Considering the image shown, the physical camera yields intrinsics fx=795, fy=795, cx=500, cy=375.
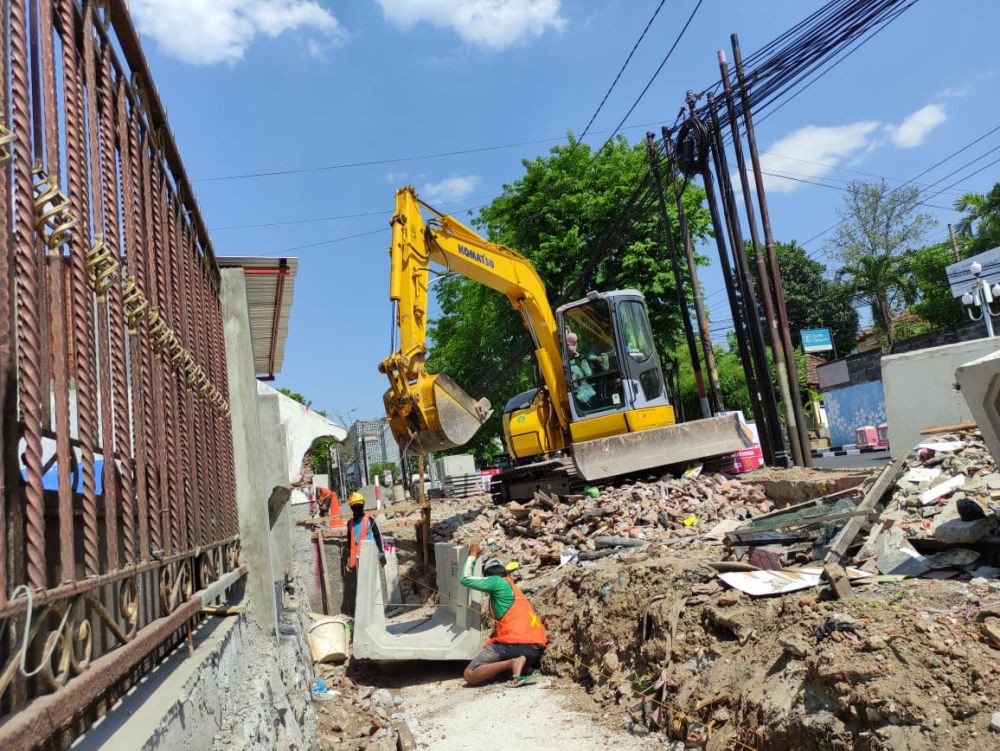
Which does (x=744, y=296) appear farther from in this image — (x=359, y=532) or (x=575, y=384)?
(x=359, y=532)

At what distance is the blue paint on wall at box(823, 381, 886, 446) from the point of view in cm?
2878

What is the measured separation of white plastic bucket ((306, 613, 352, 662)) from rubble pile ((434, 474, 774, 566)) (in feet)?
9.20

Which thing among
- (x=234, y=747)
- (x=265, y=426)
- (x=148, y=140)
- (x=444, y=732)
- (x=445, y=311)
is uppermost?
(x=445, y=311)

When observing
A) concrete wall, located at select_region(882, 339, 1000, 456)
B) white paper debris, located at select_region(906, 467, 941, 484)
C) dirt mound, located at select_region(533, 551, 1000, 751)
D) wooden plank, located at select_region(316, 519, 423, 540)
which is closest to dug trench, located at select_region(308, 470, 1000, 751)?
dirt mound, located at select_region(533, 551, 1000, 751)

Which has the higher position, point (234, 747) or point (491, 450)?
point (491, 450)

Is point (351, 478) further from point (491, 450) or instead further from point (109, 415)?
point (109, 415)

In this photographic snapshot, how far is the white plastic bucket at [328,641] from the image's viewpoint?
8.19 m

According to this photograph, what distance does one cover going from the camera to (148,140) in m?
2.75

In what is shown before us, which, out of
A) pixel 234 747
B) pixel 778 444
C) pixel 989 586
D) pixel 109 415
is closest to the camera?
pixel 109 415

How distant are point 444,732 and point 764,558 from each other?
2.82 meters

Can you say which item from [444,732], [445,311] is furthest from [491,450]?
[444,732]

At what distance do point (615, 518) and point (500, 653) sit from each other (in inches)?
148

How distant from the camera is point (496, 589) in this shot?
7.51m

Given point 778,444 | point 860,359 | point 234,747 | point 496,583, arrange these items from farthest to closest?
point 860,359 < point 778,444 < point 496,583 < point 234,747
